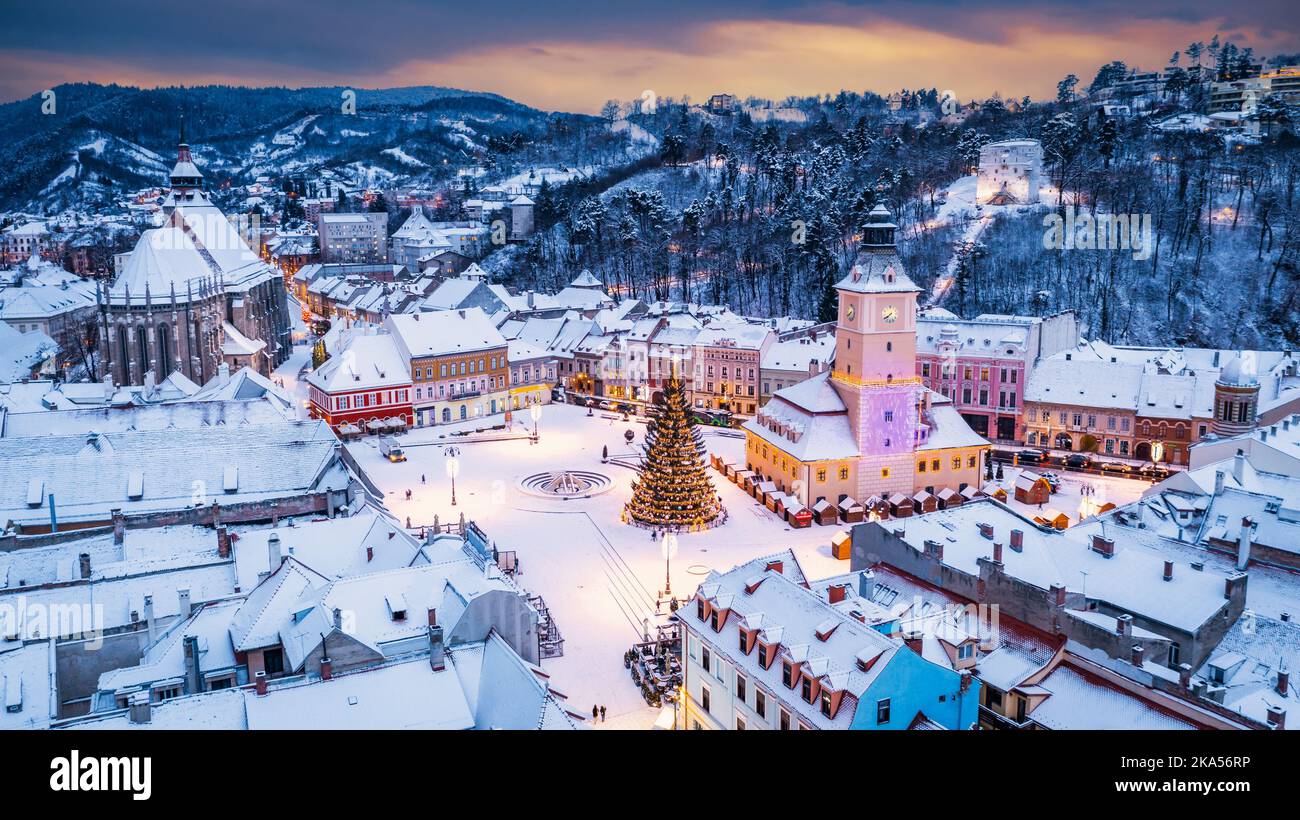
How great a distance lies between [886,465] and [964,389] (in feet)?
47.1

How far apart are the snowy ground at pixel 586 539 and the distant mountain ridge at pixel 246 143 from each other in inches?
678

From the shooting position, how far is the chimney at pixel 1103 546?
24.9 meters

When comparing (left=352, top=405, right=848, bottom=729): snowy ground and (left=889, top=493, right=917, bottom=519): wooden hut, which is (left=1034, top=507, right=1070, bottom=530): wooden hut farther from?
(left=352, top=405, right=848, bottom=729): snowy ground

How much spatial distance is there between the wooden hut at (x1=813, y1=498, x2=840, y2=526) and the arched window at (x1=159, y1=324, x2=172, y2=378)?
41886mm

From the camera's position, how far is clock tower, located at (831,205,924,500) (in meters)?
43.4

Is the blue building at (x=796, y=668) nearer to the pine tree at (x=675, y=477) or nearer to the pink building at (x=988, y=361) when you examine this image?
the pine tree at (x=675, y=477)

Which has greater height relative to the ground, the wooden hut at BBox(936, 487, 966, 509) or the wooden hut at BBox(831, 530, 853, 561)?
the wooden hut at BBox(936, 487, 966, 509)

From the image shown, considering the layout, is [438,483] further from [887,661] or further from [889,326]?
[887,661]

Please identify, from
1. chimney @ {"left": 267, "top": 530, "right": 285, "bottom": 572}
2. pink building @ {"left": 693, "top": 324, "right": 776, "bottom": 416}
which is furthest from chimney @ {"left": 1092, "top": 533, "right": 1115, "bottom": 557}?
pink building @ {"left": 693, "top": 324, "right": 776, "bottom": 416}

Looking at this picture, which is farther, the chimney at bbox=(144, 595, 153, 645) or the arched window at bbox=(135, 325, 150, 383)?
the arched window at bbox=(135, 325, 150, 383)

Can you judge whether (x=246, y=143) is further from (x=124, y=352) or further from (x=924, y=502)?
(x=924, y=502)

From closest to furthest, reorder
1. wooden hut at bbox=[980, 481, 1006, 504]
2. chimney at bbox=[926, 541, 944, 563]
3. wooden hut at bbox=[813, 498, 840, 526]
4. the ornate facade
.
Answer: chimney at bbox=[926, 541, 944, 563], wooden hut at bbox=[813, 498, 840, 526], wooden hut at bbox=[980, 481, 1006, 504], the ornate facade

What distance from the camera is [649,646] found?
28.5 m
